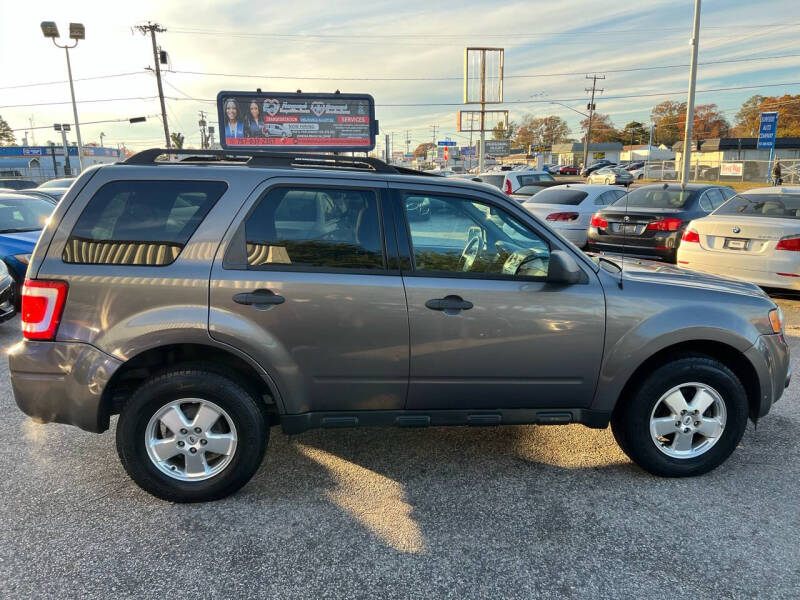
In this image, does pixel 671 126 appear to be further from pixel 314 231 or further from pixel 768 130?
pixel 314 231

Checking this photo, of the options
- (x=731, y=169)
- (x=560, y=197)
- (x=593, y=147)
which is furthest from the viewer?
(x=593, y=147)

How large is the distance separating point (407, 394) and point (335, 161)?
4.88 ft

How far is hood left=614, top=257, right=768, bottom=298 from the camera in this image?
10.9 feet

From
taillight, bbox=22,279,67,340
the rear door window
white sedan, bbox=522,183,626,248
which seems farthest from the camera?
white sedan, bbox=522,183,626,248

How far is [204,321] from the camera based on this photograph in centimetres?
289

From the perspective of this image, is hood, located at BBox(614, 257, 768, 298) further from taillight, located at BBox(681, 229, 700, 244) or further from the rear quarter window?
taillight, located at BBox(681, 229, 700, 244)

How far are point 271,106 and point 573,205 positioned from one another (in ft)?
21.1

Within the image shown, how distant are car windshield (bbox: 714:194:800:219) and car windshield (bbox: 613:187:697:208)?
1.34m

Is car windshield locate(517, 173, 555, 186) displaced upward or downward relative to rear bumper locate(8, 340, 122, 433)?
upward

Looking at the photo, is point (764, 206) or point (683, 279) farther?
point (764, 206)

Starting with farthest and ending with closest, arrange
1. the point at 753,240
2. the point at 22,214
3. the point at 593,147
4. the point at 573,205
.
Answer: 1. the point at 593,147
2. the point at 573,205
3. the point at 22,214
4. the point at 753,240

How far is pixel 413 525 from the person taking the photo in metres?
2.88

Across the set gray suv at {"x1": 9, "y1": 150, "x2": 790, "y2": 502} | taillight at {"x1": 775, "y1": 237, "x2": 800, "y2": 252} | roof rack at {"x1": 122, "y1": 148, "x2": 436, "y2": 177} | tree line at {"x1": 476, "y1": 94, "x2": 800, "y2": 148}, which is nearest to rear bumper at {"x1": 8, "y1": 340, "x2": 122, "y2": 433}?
gray suv at {"x1": 9, "y1": 150, "x2": 790, "y2": 502}

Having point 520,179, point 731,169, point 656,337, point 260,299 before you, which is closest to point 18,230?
point 260,299
